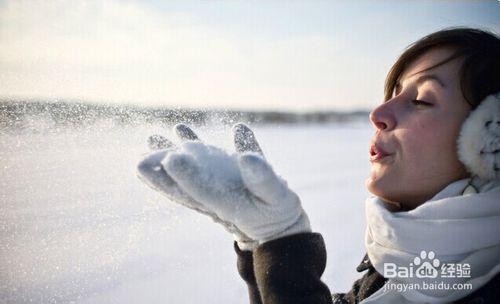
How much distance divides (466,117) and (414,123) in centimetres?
17

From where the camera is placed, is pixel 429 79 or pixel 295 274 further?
pixel 429 79

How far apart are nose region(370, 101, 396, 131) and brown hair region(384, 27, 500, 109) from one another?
23 centimetres

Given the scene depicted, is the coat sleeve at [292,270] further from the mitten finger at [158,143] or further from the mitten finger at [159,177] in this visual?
the mitten finger at [158,143]

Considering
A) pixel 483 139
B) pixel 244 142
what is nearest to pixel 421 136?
pixel 483 139

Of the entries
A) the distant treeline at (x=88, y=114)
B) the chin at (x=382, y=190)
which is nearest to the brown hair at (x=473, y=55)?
the chin at (x=382, y=190)

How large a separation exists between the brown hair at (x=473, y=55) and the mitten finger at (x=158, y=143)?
99 cm

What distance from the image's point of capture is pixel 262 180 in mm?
820

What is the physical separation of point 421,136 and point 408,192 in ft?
0.68

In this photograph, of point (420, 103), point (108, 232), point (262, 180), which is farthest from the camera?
point (108, 232)

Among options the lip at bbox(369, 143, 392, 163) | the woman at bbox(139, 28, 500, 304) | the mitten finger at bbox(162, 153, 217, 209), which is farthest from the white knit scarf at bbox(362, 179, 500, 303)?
the mitten finger at bbox(162, 153, 217, 209)

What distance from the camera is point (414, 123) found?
1.16 m

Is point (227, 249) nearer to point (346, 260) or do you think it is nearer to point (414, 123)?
point (346, 260)

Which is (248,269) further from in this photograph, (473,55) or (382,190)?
(473,55)

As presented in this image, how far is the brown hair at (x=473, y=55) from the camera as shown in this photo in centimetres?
114
